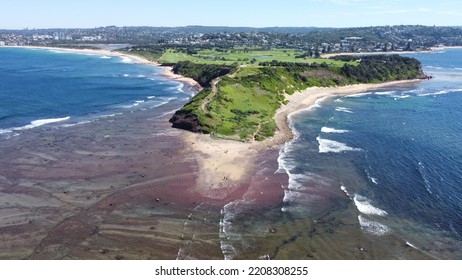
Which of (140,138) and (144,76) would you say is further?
(144,76)

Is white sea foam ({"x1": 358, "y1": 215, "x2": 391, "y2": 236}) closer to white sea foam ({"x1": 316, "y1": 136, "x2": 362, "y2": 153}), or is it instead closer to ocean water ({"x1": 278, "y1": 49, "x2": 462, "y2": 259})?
ocean water ({"x1": 278, "y1": 49, "x2": 462, "y2": 259})

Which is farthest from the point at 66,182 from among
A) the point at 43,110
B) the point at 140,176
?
the point at 43,110

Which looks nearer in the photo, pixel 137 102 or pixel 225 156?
pixel 225 156

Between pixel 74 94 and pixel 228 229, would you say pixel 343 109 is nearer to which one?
pixel 228 229

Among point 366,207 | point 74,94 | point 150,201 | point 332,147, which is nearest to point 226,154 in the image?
point 332,147

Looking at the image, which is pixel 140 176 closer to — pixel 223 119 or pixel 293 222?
pixel 293 222

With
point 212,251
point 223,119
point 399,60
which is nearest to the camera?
point 212,251
